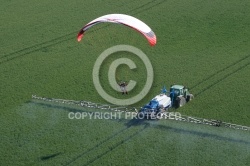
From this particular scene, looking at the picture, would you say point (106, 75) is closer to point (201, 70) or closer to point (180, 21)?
point (201, 70)

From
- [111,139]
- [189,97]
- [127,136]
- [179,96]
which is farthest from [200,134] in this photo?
[111,139]

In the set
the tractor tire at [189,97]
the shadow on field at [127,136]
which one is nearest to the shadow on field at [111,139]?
the shadow on field at [127,136]

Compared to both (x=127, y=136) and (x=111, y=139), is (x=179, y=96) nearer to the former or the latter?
(x=127, y=136)

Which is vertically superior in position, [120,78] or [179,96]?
[120,78]

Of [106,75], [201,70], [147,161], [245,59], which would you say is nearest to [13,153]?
[147,161]

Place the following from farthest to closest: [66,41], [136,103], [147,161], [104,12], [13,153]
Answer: [104,12], [66,41], [136,103], [13,153], [147,161]
